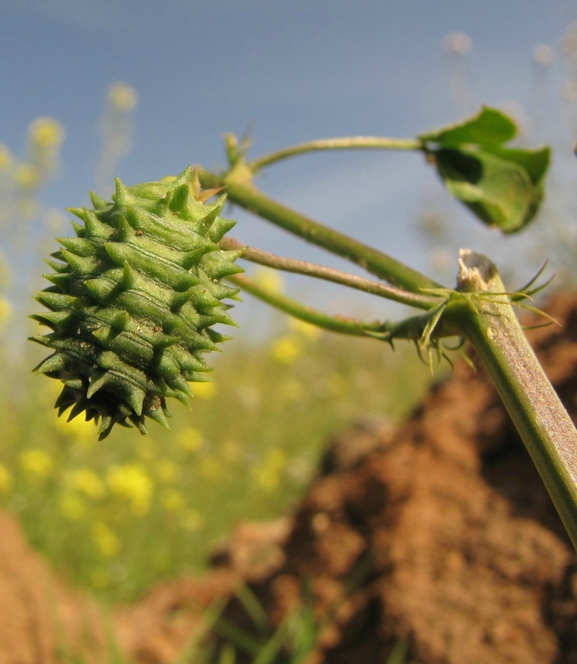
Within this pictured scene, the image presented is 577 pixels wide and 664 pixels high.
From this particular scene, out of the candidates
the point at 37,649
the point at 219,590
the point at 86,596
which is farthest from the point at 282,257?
the point at 86,596

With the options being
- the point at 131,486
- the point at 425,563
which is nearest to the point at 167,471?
the point at 131,486

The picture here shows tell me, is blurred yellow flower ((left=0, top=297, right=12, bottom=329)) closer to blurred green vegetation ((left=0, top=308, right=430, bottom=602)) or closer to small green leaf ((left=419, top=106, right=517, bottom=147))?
blurred green vegetation ((left=0, top=308, right=430, bottom=602))

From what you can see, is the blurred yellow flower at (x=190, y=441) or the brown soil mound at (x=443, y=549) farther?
the blurred yellow flower at (x=190, y=441)

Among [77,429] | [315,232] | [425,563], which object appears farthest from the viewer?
[77,429]

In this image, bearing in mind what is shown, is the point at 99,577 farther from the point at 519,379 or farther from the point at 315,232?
the point at 519,379

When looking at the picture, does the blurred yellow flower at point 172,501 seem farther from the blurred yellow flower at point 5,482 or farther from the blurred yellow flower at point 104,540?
the blurred yellow flower at point 5,482

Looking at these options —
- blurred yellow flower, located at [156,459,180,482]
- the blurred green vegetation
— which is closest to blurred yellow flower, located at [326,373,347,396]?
the blurred green vegetation

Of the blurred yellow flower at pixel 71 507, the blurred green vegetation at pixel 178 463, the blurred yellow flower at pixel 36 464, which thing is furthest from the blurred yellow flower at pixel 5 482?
the blurred yellow flower at pixel 71 507
